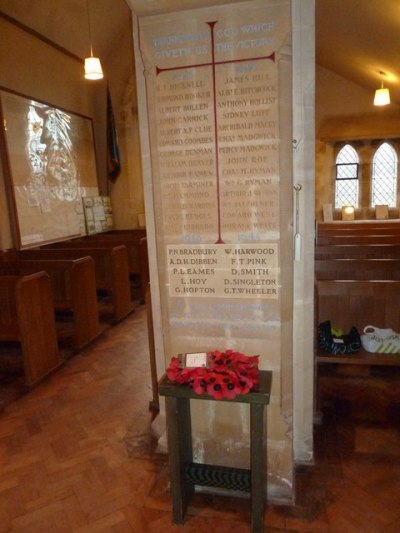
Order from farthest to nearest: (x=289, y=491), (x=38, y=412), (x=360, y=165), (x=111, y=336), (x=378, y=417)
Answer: (x=360, y=165), (x=111, y=336), (x=38, y=412), (x=378, y=417), (x=289, y=491)

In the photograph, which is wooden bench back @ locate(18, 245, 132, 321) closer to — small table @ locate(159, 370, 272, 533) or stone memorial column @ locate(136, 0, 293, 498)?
stone memorial column @ locate(136, 0, 293, 498)

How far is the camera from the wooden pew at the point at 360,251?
13.2 ft

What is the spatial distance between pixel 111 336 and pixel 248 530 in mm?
2958

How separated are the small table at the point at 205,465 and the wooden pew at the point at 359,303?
103 centimetres

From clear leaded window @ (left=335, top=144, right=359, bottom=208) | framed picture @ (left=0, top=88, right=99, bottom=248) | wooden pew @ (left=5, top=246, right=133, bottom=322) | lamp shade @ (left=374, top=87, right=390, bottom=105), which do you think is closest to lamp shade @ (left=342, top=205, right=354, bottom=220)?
clear leaded window @ (left=335, top=144, right=359, bottom=208)

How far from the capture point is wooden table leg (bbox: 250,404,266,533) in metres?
1.72

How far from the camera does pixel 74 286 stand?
4027mm

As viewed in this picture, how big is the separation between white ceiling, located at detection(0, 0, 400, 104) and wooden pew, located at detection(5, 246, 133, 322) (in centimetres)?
326

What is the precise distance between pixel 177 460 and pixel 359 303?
1847mm

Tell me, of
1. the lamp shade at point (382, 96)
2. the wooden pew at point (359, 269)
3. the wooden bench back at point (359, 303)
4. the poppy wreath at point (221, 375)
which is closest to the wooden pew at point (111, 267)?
the wooden pew at point (359, 269)

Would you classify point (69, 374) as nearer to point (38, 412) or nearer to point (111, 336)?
point (38, 412)

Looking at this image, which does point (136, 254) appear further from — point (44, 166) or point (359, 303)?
point (359, 303)

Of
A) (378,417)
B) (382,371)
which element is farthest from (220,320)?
(382,371)

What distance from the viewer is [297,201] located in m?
1.92
